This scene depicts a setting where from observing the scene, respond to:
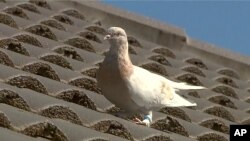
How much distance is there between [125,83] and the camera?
11.0 ft

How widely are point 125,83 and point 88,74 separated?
0.73m

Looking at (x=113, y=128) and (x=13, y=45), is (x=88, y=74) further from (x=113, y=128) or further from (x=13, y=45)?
(x=113, y=128)

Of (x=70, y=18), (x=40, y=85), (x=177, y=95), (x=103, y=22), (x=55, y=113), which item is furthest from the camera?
(x=103, y=22)

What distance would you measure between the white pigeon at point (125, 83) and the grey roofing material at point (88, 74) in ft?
0.27

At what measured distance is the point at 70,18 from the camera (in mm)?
5270

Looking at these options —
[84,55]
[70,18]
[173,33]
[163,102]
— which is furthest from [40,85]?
[173,33]

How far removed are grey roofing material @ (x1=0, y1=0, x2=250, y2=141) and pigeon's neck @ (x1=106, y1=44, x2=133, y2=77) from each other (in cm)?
20

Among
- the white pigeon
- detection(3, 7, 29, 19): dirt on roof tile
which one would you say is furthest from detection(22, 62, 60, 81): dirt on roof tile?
detection(3, 7, 29, 19): dirt on roof tile

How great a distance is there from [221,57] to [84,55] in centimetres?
194

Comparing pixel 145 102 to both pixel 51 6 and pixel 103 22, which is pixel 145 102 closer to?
pixel 51 6

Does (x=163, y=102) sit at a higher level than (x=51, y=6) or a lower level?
lower

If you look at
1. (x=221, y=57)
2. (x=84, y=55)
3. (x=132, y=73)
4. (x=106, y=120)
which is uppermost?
(x=221, y=57)

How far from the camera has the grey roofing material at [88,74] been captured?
311 cm

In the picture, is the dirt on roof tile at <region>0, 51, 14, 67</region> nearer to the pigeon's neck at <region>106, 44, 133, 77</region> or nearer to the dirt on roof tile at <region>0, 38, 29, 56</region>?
the dirt on roof tile at <region>0, 38, 29, 56</region>
